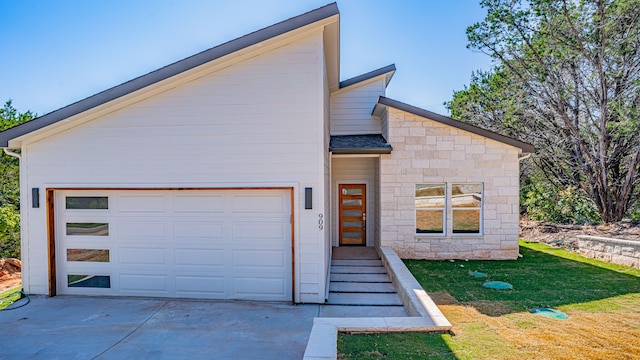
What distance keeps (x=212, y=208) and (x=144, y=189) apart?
144cm

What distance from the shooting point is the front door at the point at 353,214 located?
35.5 feet

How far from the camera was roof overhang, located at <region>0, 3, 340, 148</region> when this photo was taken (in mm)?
5742

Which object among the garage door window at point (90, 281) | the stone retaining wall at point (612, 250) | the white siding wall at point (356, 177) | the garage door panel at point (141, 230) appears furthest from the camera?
the white siding wall at point (356, 177)

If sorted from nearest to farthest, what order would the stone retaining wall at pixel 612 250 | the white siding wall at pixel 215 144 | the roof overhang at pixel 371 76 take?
the white siding wall at pixel 215 144, the stone retaining wall at pixel 612 250, the roof overhang at pixel 371 76

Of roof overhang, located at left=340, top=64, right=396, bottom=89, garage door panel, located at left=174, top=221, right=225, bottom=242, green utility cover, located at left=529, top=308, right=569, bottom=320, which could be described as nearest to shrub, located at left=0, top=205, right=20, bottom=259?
garage door panel, located at left=174, top=221, right=225, bottom=242

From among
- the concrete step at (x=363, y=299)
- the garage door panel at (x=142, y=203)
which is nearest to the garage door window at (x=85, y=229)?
the garage door panel at (x=142, y=203)

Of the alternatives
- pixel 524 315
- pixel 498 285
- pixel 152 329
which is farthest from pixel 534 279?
pixel 152 329

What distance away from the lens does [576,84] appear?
38.9ft

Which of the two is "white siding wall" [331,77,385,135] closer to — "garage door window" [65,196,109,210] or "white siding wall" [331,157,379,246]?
"white siding wall" [331,157,379,246]

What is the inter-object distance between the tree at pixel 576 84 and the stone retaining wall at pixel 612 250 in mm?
4075

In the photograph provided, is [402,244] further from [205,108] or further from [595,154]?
[595,154]

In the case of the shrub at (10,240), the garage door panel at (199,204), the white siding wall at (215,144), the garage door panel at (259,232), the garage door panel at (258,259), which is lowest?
the shrub at (10,240)

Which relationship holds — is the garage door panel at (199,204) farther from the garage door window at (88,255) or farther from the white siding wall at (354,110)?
the white siding wall at (354,110)

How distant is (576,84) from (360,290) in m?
11.8
